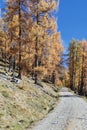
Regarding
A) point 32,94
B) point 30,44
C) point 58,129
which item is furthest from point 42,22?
point 58,129

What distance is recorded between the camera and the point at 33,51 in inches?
1451

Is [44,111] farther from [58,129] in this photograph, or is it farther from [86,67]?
[86,67]

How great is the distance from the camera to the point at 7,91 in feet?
78.8

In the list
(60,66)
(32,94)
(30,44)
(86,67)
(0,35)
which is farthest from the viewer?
(60,66)

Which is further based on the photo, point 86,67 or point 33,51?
point 86,67

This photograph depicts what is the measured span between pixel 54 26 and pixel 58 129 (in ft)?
67.2

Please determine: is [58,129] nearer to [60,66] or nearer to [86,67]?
[86,67]

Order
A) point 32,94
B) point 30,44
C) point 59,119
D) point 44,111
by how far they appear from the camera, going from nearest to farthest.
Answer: point 59,119, point 44,111, point 32,94, point 30,44

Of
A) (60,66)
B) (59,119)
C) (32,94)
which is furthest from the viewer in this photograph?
(60,66)

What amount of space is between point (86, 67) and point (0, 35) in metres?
28.0

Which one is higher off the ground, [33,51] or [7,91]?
[33,51]

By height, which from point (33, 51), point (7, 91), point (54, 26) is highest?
point (54, 26)

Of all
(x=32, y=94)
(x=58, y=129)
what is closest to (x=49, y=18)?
(x=32, y=94)

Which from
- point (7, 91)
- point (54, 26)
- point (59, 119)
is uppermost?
point (54, 26)
